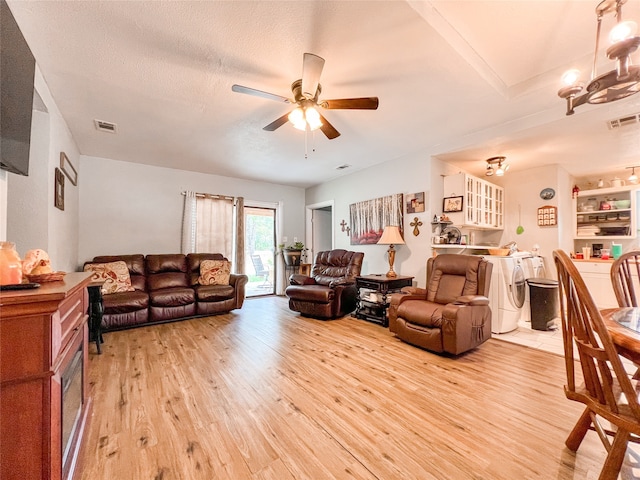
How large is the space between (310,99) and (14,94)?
5.85 feet

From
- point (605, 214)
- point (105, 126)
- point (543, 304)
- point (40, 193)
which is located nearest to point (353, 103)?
point (40, 193)

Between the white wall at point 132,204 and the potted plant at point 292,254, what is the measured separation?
72.3 inches

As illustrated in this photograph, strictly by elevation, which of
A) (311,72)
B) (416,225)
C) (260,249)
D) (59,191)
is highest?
(311,72)

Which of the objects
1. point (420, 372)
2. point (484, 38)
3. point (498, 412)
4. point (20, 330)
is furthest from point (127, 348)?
point (484, 38)

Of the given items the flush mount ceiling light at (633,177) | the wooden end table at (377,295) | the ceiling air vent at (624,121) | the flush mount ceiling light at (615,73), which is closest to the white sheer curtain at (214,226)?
the wooden end table at (377,295)

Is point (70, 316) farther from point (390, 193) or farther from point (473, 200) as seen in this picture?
point (473, 200)

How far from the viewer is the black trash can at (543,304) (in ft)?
11.1

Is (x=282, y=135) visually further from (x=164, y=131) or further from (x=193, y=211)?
(x=193, y=211)

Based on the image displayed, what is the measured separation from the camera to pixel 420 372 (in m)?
2.29

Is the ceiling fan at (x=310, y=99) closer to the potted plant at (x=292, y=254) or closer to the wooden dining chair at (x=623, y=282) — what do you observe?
the wooden dining chair at (x=623, y=282)

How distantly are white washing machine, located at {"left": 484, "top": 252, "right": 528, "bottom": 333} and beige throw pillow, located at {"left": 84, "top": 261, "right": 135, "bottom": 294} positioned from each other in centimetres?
504

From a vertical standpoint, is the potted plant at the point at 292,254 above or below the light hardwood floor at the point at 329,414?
above

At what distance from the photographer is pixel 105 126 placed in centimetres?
315

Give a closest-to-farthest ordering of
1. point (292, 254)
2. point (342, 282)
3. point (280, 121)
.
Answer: point (280, 121) < point (342, 282) < point (292, 254)
